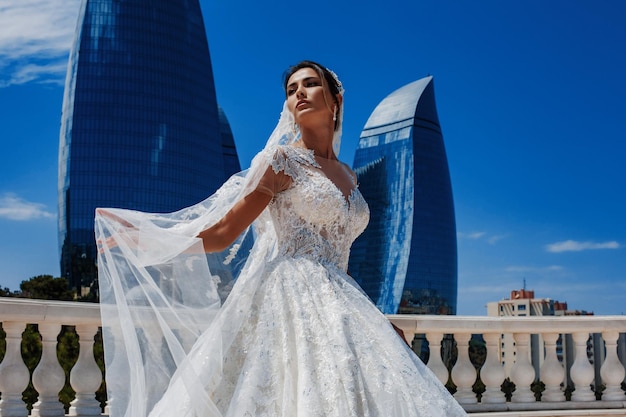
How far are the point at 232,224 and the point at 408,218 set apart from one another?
75.2 metres

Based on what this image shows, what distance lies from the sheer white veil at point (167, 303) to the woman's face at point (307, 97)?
26 cm

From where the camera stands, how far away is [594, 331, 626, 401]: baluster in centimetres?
568

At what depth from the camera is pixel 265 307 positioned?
9.44 ft

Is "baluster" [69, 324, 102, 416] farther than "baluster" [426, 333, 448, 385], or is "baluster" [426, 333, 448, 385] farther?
"baluster" [426, 333, 448, 385]

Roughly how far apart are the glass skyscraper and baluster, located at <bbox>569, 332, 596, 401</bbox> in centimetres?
6161

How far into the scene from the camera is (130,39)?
6688 centimetres

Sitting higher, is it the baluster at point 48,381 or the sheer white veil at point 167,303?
the sheer white veil at point 167,303

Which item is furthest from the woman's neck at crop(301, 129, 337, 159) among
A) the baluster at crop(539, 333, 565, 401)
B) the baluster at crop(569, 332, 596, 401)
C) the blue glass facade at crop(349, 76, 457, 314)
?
the blue glass facade at crop(349, 76, 457, 314)

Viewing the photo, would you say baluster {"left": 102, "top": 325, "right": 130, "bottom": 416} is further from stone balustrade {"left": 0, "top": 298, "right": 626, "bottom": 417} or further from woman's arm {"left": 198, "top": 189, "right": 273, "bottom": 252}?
stone balustrade {"left": 0, "top": 298, "right": 626, "bottom": 417}

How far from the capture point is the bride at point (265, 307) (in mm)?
2619

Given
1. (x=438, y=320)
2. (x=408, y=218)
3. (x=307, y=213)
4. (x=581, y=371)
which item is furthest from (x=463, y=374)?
(x=408, y=218)

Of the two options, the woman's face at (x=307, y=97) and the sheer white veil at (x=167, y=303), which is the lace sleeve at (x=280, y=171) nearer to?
the sheer white veil at (x=167, y=303)

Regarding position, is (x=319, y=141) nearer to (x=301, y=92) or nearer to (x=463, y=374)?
(x=301, y=92)

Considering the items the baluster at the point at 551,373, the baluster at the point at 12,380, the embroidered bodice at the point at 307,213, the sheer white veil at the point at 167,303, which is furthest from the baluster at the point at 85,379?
the baluster at the point at 551,373
